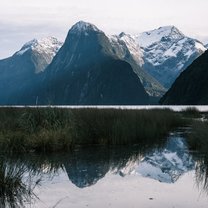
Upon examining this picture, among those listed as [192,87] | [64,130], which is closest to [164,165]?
[64,130]

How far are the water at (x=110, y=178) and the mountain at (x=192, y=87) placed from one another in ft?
382

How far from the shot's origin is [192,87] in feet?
Result: 488

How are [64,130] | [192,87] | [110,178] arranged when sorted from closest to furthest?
[110,178], [64,130], [192,87]

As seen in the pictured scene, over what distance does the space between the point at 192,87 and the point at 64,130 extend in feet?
428

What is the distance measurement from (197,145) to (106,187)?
1001cm

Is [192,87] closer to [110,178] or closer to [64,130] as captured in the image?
[64,130]

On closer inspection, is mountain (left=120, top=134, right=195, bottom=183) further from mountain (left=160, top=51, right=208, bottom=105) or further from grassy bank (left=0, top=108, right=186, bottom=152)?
mountain (left=160, top=51, right=208, bottom=105)

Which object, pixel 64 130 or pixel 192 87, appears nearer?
pixel 64 130

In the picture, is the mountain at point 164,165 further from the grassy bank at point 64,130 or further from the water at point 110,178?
the grassy bank at point 64,130

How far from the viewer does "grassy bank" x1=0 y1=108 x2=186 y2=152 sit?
68.4 feet

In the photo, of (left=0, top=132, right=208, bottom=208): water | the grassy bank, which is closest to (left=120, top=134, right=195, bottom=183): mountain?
(left=0, top=132, right=208, bottom=208): water

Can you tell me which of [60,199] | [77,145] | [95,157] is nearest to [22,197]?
[60,199]

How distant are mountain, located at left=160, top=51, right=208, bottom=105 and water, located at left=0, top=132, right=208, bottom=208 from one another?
116561 mm

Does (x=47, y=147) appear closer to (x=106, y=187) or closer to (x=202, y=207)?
(x=106, y=187)
